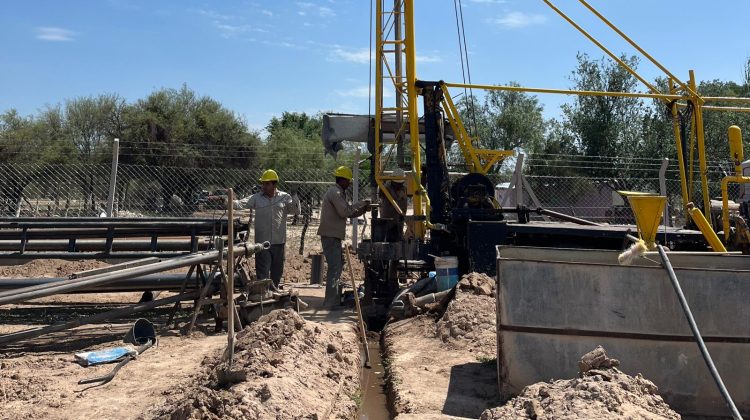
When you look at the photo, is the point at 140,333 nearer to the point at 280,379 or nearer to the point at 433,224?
the point at 280,379

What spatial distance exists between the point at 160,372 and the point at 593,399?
3861 mm

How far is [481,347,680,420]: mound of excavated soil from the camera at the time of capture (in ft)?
13.1

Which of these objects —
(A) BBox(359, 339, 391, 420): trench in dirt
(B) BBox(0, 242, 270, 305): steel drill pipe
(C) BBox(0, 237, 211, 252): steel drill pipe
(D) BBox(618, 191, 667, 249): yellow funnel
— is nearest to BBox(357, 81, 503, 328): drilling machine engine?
(A) BBox(359, 339, 391, 420): trench in dirt

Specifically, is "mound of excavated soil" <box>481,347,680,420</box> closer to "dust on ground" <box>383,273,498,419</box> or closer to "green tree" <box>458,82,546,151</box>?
"dust on ground" <box>383,273,498,419</box>

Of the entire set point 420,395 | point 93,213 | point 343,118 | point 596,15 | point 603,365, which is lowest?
point 420,395

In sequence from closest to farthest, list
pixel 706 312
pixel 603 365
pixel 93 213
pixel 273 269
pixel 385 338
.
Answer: pixel 603 365 → pixel 706 312 → pixel 385 338 → pixel 273 269 → pixel 93 213

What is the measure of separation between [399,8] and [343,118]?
2.01 meters

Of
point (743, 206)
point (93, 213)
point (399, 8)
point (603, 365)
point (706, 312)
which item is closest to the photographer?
point (603, 365)

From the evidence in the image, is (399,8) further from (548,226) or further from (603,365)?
(603,365)

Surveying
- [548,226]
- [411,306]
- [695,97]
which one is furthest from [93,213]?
[695,97]

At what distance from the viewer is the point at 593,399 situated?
13.4ft

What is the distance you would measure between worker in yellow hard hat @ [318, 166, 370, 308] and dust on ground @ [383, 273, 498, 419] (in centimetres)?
165

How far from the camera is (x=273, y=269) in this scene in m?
9.56

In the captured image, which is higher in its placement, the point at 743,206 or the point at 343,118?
the point at 343,118
